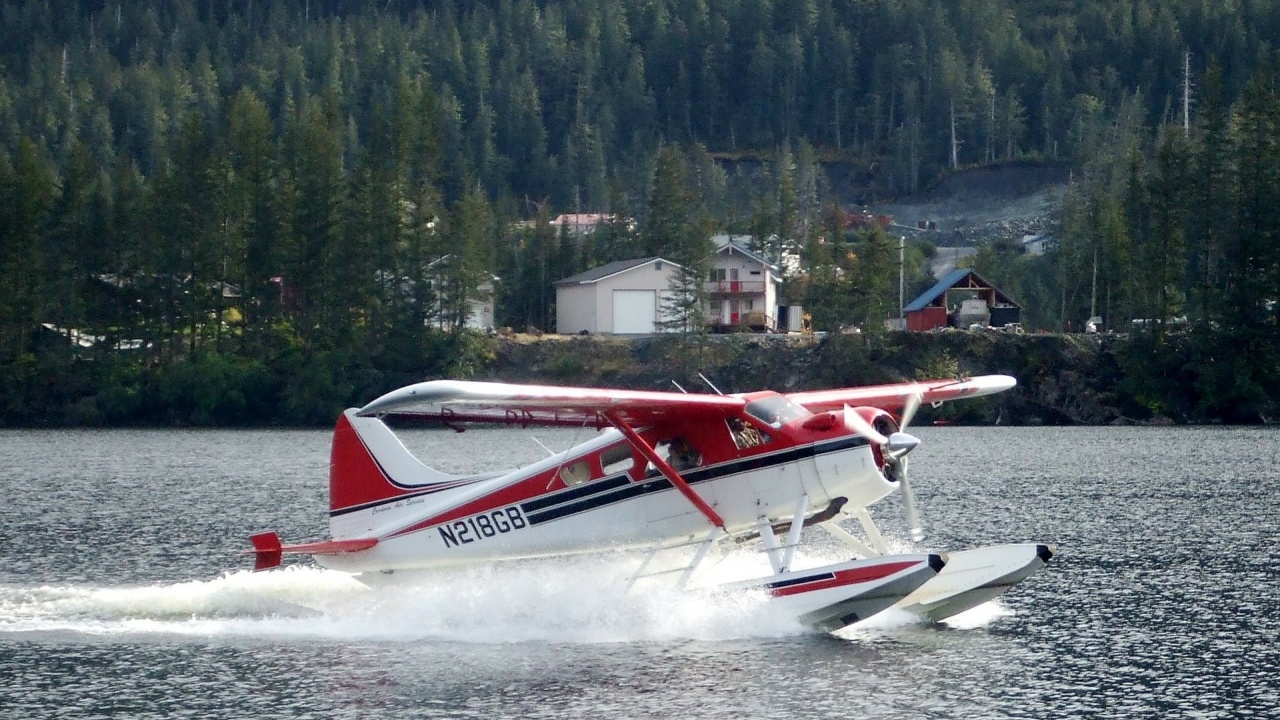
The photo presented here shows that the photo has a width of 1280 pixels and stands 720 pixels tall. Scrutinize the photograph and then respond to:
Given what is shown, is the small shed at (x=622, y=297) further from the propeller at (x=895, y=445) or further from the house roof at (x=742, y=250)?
the propeller at (x=895, y=445)

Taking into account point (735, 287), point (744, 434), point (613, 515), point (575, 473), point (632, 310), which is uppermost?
point (735, 287)

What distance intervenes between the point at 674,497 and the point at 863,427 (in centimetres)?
233

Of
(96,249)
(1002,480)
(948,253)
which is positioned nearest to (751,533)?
(1002,480)

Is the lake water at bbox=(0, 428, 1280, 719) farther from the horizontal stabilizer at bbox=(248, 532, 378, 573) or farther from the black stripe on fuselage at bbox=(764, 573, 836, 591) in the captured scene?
the horizontal stabilizer at bbox=(248, 532, 378, 573)

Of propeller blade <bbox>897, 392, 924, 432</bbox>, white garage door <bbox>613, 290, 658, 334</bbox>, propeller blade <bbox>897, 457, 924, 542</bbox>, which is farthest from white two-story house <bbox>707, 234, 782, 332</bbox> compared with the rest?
propeller blade <bbox>897, 457, 924, 542</bbox>

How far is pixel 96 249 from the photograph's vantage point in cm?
6706

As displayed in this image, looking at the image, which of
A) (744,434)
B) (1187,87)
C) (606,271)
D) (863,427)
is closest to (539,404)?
(744,434)

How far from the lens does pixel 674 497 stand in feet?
53.4

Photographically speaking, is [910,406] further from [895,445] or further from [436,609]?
[436,609]

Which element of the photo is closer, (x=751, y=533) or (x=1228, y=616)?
(x=751, y=533)

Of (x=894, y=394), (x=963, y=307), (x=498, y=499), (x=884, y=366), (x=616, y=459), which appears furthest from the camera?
(x=963, y=307)

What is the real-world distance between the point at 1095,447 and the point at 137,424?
127ft

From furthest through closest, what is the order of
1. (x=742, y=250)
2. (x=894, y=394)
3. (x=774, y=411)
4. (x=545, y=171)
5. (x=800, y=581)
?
1. (x=545, y=171)
2. (x=742, y=250)
3. (x=894, y=394)
4. (x=774, y=411)
5. (x=800, y=581)

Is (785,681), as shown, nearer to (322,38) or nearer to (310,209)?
(310,209)
